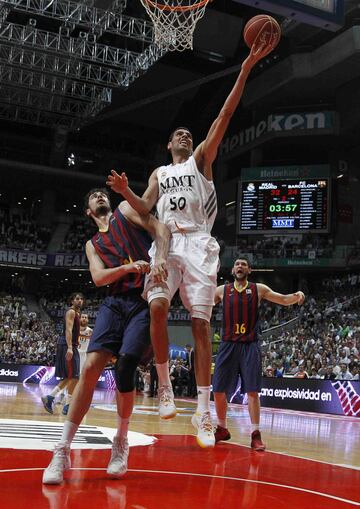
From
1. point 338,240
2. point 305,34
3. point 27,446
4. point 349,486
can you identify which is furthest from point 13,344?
point 349,486

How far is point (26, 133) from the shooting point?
39.0m

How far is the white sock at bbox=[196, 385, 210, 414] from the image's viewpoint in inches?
173

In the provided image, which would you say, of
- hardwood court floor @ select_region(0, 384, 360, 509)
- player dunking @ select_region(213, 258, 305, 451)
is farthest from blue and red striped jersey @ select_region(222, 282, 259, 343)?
hardwood court floor @ select_region(0, 384, 360, 509)

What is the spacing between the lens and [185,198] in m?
4.69

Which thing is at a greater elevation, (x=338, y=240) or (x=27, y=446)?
(x=338, y=240)

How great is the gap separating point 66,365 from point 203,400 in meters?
6.07

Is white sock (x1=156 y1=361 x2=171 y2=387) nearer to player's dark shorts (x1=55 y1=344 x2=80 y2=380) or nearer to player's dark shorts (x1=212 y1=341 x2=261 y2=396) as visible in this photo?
player's dark shorts (x1=212 y1=341 x2=261 y2=396)

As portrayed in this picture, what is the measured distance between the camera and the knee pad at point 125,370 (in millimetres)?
4148

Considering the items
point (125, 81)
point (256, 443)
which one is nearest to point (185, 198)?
point (256, 443)

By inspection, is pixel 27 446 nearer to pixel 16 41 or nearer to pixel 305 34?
pixel 16 41

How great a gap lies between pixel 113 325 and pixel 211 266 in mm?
854

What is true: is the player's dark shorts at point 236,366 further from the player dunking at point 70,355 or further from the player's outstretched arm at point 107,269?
the player dunking at point 70,355

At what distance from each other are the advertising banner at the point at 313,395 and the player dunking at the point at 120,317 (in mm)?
11561

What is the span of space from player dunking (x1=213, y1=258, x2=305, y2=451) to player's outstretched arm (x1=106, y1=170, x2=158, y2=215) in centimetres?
257
